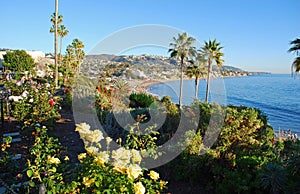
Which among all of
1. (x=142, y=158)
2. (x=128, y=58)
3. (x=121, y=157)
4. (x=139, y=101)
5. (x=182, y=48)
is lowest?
(x=142, y=158)

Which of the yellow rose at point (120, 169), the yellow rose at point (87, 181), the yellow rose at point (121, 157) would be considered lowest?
the yellow rose at point (87, 181)

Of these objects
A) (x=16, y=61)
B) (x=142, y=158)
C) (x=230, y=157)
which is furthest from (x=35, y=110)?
(x=16, y=61)

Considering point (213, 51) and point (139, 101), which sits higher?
point (213, 51)

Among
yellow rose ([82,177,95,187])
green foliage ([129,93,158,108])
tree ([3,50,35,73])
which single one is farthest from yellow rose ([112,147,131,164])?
tree ([3,50,35,73])

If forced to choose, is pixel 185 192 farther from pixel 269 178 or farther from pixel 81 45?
pixel 81 45

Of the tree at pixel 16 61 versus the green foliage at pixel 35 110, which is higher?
the tree at pixel 16 61

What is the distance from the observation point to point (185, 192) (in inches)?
142

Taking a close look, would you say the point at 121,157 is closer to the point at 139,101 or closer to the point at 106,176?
the point at 106,176

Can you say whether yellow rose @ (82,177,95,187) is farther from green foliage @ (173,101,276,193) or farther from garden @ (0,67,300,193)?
green foliage @ (173,101,276,193)

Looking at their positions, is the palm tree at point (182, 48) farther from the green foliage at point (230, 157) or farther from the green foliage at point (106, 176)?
the green foliage at point (106, 176)

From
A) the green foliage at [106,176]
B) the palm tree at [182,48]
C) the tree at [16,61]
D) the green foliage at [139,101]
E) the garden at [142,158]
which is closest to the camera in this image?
the green foliage at [106,176]

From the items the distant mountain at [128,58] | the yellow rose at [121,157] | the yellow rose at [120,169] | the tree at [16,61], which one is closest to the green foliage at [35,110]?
the distant mountain at [128,58]

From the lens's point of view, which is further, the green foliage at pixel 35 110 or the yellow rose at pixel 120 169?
the green foliage at pixel 35 110

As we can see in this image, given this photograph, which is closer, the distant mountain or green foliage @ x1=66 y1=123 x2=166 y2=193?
green foliage @ x1=66 y1=123 x2=166 y2=193
